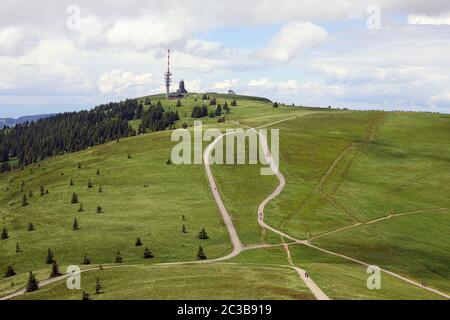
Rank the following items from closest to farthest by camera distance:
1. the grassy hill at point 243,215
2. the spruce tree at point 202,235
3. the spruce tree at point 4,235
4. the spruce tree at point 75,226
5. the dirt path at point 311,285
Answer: the dirt path at point 311,285 → the grassy hill at point 243,215 → the spruce tree at point 202,235 → the spruce tree at point 75,226 → the spruce tree at point 4,235

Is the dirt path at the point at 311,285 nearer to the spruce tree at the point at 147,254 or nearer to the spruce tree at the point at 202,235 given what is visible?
the spruce tree at the point at 147,254

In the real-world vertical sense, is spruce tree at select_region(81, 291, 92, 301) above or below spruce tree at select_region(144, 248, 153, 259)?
above

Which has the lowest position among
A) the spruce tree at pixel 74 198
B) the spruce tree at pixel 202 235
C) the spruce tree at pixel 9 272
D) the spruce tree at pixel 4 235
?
the spruce tree at pixel 9 272

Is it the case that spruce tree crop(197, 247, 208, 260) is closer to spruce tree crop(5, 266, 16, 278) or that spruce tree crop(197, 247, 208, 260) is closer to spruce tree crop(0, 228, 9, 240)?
spruce tree crop(5, 266, 16, 278)

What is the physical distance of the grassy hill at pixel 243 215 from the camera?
199 feet

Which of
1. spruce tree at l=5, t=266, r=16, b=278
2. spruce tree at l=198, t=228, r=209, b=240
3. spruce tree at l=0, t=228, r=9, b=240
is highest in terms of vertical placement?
spruce tree at l=198, t=228, r=209, b=240

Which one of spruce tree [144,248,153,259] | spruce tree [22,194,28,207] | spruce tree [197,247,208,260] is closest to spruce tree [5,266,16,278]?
spruce tree [144,248,153,259]

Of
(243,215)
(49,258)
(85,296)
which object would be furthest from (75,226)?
(85,296)

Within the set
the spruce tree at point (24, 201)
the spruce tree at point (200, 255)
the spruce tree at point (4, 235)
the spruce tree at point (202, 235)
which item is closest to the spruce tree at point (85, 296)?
the spruce tree at point (200, 255)

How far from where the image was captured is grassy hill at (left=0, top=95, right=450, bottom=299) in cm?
6056

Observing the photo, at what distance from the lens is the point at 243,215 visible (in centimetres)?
10619

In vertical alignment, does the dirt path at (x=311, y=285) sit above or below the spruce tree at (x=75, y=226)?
above

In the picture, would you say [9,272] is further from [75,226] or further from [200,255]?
[200,255]
